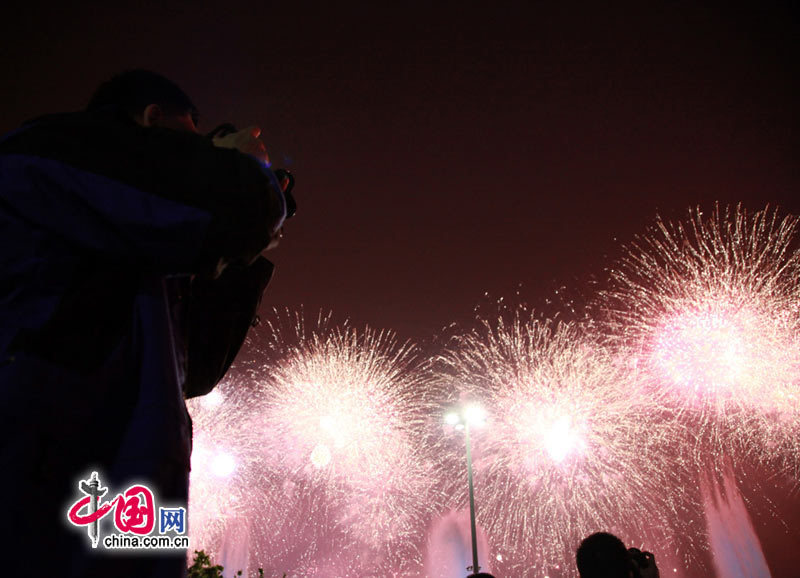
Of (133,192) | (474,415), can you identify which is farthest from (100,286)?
(474,415)

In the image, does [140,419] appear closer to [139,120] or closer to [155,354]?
[155,354]

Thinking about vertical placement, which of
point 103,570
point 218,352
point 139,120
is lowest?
point 103,570

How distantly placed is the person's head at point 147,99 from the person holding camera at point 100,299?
0.24 m

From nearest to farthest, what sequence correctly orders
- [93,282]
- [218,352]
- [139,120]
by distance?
[93,282]
[139,120]
[218,352]

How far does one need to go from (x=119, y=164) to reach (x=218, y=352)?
0.81 meters

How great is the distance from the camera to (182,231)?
135cm

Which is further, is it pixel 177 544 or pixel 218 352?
pixel 218 352

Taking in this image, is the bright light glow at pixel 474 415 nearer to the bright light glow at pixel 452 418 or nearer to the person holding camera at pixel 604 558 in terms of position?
the bright light glow at pixel 452 418

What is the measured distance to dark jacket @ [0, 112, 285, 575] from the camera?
1118 mm

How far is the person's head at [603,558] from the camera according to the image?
521 centimetres

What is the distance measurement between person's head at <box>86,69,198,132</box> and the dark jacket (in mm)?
263

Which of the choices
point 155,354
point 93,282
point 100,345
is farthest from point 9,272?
point 155,354

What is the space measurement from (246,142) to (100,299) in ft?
2.34

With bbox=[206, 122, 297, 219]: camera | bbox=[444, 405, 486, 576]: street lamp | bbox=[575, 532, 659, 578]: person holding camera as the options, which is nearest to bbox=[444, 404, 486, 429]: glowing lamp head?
bbox=[444, 405, 486, 576]: street lamp
